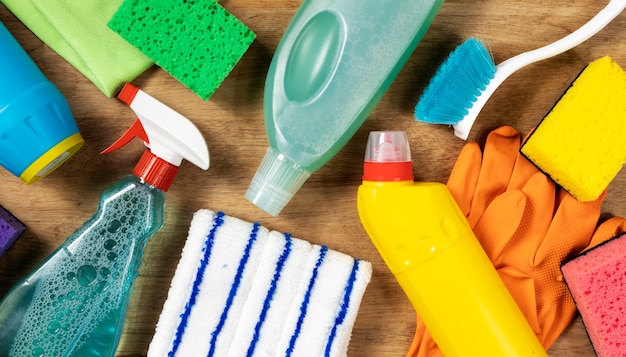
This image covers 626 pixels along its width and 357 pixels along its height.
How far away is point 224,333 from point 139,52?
34 centimetres

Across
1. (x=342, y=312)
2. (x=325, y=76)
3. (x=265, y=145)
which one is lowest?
(x=342, y=312)

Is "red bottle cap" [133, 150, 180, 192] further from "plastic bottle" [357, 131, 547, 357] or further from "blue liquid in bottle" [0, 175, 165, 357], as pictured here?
"plastic bottle" [357, 131, 547, 357]

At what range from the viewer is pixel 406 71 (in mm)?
666

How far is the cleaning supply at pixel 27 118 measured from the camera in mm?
556

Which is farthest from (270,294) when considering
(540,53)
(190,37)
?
(540,53)

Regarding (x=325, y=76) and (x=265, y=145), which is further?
(x=265, y=145)

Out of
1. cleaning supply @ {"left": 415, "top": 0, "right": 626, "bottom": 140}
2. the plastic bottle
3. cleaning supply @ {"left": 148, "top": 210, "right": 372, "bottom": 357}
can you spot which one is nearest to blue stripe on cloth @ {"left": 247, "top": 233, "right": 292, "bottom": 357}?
cleaning supply @ {"left": 148, "top": 210, "right": 372, "bottom": 357}

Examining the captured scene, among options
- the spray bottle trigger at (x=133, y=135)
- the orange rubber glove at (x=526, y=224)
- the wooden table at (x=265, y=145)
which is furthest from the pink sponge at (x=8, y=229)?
the orange rubber glove at (x=526, y=224)

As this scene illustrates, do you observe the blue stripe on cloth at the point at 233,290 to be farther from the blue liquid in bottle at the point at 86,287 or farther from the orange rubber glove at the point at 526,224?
the orange rubber glove at the point at 526,224

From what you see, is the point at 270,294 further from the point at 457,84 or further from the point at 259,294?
the point at 457,84

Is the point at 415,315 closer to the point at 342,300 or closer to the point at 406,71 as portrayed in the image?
the point at 342,300

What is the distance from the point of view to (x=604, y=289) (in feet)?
2.09

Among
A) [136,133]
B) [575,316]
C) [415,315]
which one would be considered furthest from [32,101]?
[575,316]

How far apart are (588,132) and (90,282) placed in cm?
58
